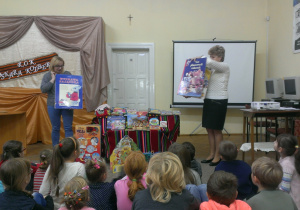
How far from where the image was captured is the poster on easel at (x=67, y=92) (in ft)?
11.1

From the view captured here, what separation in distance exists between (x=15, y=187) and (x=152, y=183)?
72cm

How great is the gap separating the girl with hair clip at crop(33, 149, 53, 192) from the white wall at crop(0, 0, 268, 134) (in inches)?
164

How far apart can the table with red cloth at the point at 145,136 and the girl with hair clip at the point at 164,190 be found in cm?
226

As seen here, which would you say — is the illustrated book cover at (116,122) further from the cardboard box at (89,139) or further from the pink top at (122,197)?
the pink top at (122,197)

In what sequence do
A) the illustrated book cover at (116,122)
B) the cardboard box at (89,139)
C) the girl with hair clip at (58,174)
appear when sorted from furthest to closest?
1. the illustrated book cover at (116,122)
2. the cardboard box at (89,139)
3. the girl with hair clip at (58,174)

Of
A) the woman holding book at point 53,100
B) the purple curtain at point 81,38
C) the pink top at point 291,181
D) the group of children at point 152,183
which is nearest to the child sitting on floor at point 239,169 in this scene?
the group of children at point 152,183

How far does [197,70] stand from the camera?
3389 mm

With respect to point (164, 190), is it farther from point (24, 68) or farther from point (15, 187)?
point (24, 68)

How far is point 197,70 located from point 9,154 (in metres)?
2.29

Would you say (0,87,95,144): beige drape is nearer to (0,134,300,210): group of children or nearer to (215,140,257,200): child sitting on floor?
(0,134,300,210): group of children

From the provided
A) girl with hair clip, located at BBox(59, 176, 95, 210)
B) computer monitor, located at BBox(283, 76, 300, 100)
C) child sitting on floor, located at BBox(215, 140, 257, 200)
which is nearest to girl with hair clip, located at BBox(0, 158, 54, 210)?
girl with hair clip, located at BBox(59, 176, 95, 210)

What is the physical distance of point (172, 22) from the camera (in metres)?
5.88

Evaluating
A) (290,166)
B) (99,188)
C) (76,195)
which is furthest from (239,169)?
(76,195)

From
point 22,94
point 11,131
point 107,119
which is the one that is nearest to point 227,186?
point 107,119
